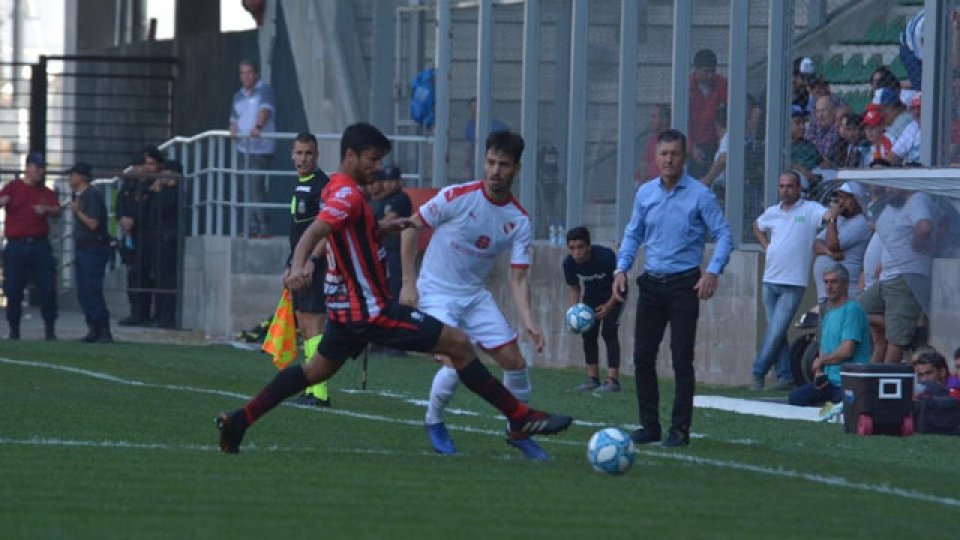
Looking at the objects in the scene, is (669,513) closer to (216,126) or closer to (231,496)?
(231,496)

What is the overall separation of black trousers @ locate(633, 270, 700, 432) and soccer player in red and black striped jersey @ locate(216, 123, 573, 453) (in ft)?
6.61

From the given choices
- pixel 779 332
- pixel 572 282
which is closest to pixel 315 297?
pixel 572 282

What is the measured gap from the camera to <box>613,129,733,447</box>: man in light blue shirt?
13.4m

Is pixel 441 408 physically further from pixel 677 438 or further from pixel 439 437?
pixel 677 438

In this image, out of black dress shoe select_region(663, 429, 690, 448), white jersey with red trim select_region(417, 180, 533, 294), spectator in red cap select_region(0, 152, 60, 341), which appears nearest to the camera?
white jersey with red trim select_region(417, 180, 533, 294)

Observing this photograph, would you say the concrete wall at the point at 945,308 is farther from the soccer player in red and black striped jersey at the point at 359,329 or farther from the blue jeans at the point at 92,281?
the blue jeans at the point at 92,281

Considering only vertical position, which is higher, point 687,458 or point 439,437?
point 439,437

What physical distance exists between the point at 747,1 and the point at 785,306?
311 cm

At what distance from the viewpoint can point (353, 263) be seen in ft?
37.4

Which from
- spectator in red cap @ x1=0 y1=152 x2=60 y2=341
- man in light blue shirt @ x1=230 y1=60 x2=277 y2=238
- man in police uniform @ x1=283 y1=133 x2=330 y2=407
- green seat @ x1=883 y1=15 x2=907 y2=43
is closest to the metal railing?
man in light blue shirt @ x1=230 y1=60 x2=277 y2=238

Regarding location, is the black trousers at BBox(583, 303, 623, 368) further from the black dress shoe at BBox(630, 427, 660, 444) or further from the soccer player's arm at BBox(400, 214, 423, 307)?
the soccer player's arm at BBox(400, 214, 423, 307)

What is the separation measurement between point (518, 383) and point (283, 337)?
13.4 feet

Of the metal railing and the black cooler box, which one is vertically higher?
the metal railing

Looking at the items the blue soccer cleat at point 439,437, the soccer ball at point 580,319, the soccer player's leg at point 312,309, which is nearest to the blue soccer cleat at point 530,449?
the blue soccer cleat at point 439,437
